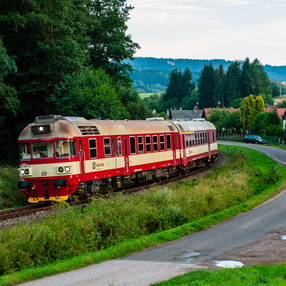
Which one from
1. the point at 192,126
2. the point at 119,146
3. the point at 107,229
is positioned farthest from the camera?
the point at 192,126

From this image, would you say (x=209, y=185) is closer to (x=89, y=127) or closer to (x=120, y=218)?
(x=89, y=127)

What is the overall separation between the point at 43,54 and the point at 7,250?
32978mm

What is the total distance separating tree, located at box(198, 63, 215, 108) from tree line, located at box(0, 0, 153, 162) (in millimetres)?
106335

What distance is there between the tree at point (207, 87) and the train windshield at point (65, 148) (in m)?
135

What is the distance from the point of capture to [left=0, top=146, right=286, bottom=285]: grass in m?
13.0

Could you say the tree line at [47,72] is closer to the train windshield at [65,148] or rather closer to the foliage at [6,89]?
the foliage at [6,89]

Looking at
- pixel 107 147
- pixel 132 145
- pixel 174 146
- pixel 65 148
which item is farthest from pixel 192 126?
pixel 65 148

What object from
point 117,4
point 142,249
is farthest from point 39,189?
point 117,4

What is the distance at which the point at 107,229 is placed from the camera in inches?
613

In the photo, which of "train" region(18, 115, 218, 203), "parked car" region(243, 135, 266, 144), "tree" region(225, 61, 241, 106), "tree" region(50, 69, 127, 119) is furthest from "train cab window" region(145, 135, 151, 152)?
"tree" region(225, 61, 241, 106)

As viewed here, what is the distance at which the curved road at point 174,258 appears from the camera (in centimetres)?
1149

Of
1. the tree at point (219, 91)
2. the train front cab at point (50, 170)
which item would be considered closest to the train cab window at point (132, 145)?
the train front cab at point (50, 170)

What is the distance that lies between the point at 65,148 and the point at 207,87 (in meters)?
138

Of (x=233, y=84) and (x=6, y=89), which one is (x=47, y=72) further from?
(x=233, y=84)
